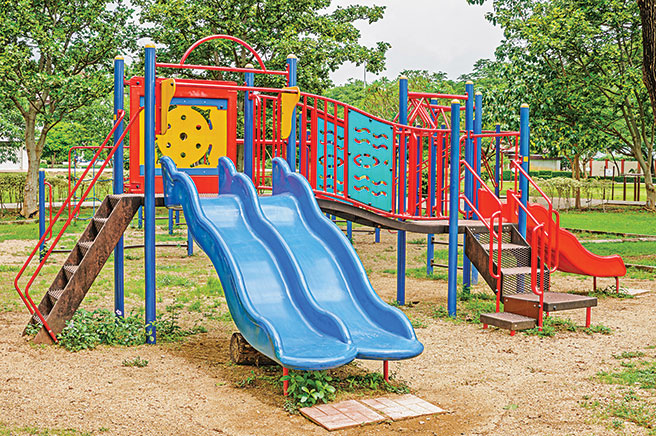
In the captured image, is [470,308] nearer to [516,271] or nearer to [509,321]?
[516,271]

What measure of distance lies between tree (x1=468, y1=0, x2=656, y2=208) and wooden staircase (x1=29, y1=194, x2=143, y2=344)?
18.5 meters

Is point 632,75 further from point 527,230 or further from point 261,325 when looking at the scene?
point 261,325

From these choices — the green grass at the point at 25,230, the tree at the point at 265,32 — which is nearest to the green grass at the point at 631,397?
the green grass at the point at 25,230

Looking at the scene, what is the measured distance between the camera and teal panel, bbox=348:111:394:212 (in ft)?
31.1

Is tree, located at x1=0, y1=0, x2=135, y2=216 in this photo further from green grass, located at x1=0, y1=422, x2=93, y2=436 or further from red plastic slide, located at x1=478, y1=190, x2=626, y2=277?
green grass, located at x1=0, y1=422, x2=93, y2=436

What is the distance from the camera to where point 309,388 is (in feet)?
19.1

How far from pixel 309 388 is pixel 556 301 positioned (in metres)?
3.85

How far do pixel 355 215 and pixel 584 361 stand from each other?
3.55 m

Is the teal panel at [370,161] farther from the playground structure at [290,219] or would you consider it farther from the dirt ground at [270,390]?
the dirt ground at [270,390]

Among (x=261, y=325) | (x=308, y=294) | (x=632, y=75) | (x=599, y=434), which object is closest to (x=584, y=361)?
(x=599, y=434)

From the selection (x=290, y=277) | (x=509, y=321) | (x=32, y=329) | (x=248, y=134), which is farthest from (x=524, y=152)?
(x=32, y=329)

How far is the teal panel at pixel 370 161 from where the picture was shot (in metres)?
9.49

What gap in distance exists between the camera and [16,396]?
19.0ft

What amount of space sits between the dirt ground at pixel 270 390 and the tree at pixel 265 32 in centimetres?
1530
